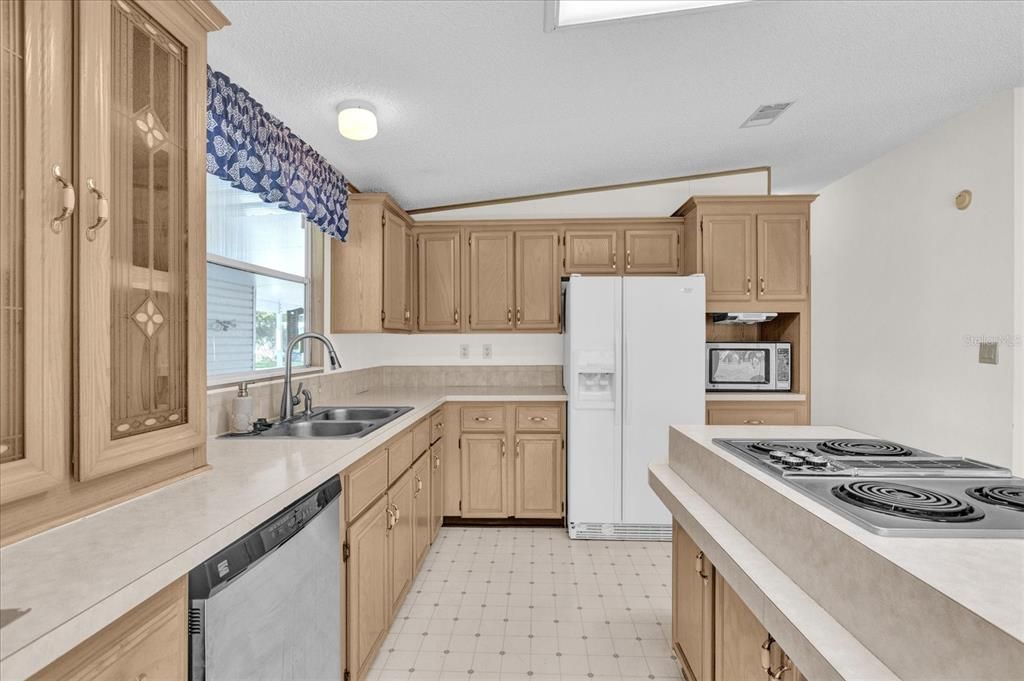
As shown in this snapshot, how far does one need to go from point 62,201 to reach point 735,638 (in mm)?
1667

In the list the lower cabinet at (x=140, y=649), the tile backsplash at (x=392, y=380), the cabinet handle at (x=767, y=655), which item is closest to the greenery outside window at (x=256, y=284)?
the tile backsplash at (x=392, y=380)

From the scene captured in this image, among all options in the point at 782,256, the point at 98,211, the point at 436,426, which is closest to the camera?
the point at 98,211

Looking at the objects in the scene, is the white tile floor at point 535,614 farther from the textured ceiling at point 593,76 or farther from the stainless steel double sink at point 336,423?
the textured ceiling at point 593,76

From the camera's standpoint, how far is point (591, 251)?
3.63 meters

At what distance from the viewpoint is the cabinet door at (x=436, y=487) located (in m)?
2.89

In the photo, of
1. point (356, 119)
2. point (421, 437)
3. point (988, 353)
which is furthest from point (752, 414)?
point (356, 119)

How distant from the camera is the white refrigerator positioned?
3062mm

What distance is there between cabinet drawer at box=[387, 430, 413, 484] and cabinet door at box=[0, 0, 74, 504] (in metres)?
1.20

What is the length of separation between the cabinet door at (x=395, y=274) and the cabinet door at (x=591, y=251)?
1194 mm

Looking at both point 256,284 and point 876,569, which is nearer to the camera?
point 876,569

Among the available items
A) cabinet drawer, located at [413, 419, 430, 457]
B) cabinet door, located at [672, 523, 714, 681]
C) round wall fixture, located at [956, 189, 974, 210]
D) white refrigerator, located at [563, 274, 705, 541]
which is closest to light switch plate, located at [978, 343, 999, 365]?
round wall fixture, located at [956, 189, 974, 210]

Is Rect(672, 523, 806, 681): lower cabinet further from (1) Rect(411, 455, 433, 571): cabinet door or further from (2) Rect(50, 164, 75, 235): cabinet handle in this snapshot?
(2) Rect(50, 164, 75, 235): cabinet handle

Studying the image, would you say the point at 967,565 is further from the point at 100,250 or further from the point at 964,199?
the point at 964,199

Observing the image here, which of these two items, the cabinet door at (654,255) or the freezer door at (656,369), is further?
the cabinet door at (654,255)
